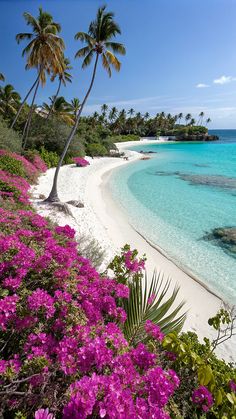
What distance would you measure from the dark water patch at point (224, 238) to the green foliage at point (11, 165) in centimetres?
1078

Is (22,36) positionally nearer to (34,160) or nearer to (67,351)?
(34,160)

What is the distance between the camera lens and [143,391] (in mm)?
2236

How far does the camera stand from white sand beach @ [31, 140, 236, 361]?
6.08m

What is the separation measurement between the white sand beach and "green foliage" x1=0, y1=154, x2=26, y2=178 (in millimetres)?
1330

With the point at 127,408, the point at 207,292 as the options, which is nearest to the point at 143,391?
the point at 127,408

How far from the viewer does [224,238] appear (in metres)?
10.8

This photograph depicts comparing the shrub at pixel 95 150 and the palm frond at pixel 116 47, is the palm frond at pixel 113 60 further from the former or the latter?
the shrub at pixel 95 150

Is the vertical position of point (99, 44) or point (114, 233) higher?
point (99, 44)

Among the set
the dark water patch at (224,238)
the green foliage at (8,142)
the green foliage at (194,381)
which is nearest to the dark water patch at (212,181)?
the dark water patch at (224,238)

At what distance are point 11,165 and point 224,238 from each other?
39.5 feet

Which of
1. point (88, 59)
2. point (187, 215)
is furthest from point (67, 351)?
point (88, 59)

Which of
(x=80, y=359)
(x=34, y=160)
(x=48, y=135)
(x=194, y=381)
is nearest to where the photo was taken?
(x=80, y=359)

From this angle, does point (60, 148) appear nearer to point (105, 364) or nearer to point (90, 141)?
point (90, 141)

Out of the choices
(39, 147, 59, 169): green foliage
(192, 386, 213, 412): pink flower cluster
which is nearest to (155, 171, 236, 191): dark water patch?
(39, 147, 59, 169): green foliage
